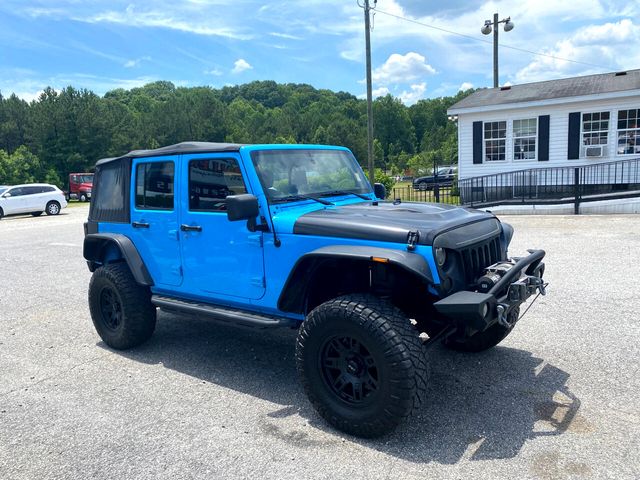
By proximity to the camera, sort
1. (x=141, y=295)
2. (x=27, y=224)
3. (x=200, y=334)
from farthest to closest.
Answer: (x=27, y=224)
(x=200, y=334)
(x=141, y=295)

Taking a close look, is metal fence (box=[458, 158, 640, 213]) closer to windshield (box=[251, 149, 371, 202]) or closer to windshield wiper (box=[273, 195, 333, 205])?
windshield (box=[251, 149, 371, 202])

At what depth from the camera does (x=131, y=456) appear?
3215 mm

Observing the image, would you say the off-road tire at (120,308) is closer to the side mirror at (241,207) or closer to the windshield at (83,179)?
the side mirror at (241,207)

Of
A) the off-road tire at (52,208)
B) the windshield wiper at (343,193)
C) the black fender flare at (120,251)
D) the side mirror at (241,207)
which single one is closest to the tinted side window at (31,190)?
the off-road tire at (52,208)

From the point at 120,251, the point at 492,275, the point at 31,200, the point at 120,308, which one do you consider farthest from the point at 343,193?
the point at 31,200

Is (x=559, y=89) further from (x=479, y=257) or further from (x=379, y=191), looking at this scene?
(x=479, y=257)

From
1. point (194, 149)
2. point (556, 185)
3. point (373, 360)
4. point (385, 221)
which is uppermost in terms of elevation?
point (194, 149)

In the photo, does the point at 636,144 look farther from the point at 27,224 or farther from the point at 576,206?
the point at 27,224

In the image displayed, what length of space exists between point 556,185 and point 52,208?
2080cm

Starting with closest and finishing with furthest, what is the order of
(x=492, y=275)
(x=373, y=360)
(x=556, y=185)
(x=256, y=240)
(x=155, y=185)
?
1. (x=373, y=360)
2. (x=492, y=275)
3. (x=256, y=240)
4. (x=155, y=185)
5. (x=556, y=185)

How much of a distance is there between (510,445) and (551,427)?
1.27ft

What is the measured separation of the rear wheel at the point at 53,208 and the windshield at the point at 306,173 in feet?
72.6

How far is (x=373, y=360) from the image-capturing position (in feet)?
10.4

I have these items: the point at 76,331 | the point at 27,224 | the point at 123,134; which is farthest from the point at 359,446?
the point at 123,134
